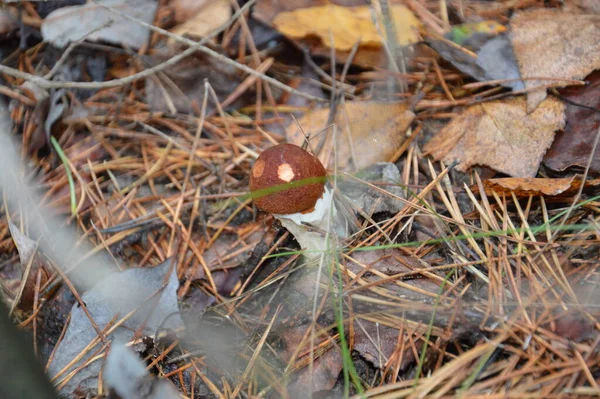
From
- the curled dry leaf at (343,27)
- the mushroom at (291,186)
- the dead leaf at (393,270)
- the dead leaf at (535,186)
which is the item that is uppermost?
the curled dry leaf at (343,27)

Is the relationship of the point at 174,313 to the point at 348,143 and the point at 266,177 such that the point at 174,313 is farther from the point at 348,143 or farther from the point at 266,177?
the point at 348,143

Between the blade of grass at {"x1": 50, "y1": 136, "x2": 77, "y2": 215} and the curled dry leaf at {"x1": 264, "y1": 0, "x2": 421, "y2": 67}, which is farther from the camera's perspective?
the curled dry leaf at {"x1": 264, "y1": 0, "x2": 421, "y2": 67}

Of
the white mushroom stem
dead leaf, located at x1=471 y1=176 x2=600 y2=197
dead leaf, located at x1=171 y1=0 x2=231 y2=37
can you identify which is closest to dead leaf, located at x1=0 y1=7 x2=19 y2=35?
dead leaf, located at x1=171 y1=0 x2=231 y2=37

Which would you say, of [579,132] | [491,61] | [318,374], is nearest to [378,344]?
[318,374]

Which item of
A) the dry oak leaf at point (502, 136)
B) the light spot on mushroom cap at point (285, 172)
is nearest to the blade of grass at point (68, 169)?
the light spot on mushroom cap at point (285, 172)

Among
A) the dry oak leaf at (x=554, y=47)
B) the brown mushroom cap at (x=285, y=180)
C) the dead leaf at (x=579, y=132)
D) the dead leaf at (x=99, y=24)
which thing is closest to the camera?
the brown mushroom cap at (x=285, y=180)

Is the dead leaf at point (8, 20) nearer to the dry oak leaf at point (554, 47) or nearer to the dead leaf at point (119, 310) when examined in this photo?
the dead leaf at point (119, 310)

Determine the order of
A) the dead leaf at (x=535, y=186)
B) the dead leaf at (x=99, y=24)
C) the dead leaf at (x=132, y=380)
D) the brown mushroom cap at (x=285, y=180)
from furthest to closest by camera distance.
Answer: the dead leaf at (x=99, y=24)
the dead leaf at (x=535, y=186)
the brown mushroom cap at (x=285, y=180)
the dead leaf at (x=132, y=380)

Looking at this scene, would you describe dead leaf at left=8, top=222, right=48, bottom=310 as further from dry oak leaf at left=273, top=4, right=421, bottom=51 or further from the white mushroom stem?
dry oak leaf at left=273, top=4, right=421, bottom=51
